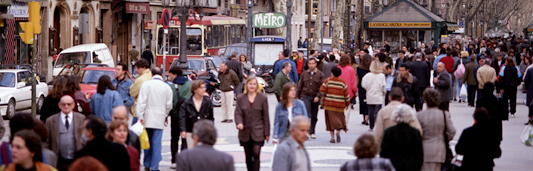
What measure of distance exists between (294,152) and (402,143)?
135 centimetres

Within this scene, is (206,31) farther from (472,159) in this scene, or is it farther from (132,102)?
(472,159)

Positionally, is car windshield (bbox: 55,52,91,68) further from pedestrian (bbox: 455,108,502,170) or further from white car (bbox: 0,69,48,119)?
pedestrian (bbox: 455,108,502,170)

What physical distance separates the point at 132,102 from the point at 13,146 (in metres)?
5.52

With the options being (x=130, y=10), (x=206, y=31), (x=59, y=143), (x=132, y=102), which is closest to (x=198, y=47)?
(x=206, y=31)

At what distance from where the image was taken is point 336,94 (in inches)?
552

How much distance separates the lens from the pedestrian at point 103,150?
671 cm

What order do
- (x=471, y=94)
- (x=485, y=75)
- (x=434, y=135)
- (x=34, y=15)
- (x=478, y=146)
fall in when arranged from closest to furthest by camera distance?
1. (x=478, y=146)
2. (x=434, y=135)
3. (x=34, y=15)
4. (x=485, y=75)
5. (x=471, y=94)

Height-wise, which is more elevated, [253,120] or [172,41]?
[172,41]

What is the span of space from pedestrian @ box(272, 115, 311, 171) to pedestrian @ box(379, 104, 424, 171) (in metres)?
1.07

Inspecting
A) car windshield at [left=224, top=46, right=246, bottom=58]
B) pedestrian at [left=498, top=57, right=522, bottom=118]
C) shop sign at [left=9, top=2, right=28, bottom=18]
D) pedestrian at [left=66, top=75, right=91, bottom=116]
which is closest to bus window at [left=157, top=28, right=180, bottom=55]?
car windshield at [left=224, top=46, right=246, bottom=58]

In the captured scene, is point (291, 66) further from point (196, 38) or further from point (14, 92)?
point (196, 38)

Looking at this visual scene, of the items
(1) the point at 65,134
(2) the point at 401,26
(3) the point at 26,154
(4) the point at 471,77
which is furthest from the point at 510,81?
(2) the point at 401,26

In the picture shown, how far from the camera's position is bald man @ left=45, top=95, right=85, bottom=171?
857cm

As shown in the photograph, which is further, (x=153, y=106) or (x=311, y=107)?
(x=311, y=107)
